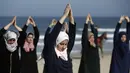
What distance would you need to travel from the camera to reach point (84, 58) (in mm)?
7270

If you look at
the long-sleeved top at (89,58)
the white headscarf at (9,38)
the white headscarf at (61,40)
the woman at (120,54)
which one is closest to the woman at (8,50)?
the white headscarf at (9,38)

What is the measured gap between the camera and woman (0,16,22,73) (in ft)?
21.9

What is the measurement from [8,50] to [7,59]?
182 mm

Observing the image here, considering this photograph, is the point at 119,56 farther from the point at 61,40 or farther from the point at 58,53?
the point at 61,40

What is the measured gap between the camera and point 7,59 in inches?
267

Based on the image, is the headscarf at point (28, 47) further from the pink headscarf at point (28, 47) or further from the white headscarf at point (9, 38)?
the white headscarf at point (9, 38)

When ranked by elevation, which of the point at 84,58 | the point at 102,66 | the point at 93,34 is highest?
the point at 93,34

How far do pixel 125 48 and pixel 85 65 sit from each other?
0.90 meters

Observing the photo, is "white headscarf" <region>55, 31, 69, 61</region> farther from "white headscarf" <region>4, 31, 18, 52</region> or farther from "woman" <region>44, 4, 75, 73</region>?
"white headscarf" <region>4, 31, 18, 52</region>

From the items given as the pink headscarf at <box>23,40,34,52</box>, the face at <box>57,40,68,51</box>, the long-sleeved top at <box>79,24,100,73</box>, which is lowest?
the long-sleeved top at <box>79,24,100,73</box>

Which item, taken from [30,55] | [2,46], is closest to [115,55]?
[30,55]

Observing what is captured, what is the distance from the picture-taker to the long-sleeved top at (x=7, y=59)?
21.9 feet

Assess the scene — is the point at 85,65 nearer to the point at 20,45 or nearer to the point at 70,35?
the point at 20,45

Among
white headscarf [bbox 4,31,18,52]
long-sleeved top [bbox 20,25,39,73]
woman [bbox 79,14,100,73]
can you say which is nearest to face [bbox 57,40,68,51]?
white headscarf [bbox 4,31,18,52]
